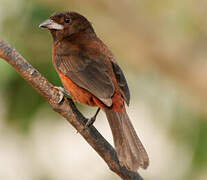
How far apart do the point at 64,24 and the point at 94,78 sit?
33.6 inches

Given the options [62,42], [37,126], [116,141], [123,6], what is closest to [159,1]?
[123,6]

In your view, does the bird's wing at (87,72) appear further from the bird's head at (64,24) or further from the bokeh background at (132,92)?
the bokeh background at (132,92)

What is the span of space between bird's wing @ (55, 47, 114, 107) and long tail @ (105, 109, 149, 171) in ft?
0.44

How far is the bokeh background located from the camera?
6242 millimetres

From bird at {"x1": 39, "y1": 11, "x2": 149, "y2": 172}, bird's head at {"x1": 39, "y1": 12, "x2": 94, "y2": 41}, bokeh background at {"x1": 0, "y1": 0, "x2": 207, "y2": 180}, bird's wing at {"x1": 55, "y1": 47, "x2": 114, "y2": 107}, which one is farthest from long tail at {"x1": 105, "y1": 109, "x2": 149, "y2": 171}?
bokeh background at {"x1": 0, "y1": 0, "x2": 207, "y2": 180}

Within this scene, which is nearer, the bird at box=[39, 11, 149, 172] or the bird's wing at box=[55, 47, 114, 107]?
the bird at box=[39, 11, 149, 172]

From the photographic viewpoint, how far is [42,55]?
21.4ft

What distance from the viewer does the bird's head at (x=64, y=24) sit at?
4.93 metres

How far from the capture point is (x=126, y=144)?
3.88 metres

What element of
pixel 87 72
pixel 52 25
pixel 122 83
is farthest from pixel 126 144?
pixel 52 25

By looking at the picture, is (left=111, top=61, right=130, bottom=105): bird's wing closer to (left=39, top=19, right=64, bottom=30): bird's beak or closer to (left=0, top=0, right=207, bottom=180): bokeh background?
(left=39, top=19, right=64, bottom=30): bird's beak

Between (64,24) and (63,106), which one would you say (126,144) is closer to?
(63,106)

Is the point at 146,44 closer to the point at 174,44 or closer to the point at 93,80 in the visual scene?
the point at 174,44

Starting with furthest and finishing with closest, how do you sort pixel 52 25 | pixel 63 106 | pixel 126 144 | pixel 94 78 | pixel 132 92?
pixel 132 92
pixel 52 25
pixel 94 78
pixel 126 144
pixel 63 106
